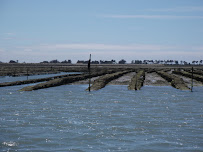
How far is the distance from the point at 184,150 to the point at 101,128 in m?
5.78

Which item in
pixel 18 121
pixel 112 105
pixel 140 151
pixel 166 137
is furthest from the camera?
pixel 112 105

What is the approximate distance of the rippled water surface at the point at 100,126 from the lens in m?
15.1

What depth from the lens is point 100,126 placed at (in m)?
19.2

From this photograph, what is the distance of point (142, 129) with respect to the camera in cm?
1847

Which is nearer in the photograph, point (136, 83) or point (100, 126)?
point (100, 126)

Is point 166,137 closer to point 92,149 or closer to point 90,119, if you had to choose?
point 92,149

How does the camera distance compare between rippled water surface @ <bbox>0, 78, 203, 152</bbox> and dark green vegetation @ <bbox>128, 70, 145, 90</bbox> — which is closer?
rippled water surface @ <bbox>0, 78, 203, 152</bbox>

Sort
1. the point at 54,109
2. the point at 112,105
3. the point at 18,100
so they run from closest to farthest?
the point at 54,109
the point at 112,105
the point at 18,100

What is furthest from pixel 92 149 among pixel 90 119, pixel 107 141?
pixel 90 119

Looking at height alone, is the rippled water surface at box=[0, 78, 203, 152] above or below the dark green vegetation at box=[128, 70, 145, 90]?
below

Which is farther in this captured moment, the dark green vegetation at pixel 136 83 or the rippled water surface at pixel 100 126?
the dark green vegetation at pixel 136 83

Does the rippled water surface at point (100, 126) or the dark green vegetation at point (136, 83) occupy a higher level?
the dark green vegetation at point (136, 83)

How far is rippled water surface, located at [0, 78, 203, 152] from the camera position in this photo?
15117 millimetres

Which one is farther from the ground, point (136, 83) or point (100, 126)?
point (136, 83)
